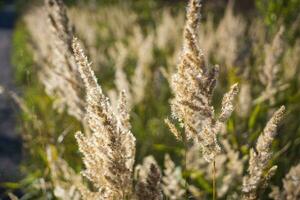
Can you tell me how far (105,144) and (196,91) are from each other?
0.36 meters

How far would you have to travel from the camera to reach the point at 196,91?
176cm

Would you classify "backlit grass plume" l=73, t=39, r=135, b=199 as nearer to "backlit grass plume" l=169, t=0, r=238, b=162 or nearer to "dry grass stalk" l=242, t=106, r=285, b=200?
"backlit grass plume" l=169, t=0, r=238, b=162

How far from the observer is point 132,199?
6.42ft

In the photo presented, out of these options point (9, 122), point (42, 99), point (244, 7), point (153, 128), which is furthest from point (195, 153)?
point (244, 7)

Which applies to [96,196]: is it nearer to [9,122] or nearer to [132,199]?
[132,199]

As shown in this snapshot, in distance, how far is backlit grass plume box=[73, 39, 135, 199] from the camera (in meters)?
1.68

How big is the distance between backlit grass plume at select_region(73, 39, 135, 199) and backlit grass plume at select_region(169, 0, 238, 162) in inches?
9.2

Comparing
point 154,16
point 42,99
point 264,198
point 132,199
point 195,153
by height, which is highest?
point 154,16

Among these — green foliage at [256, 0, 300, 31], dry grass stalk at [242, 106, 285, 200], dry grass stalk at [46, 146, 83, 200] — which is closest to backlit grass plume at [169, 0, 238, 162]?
dry grass stalk at [242, 106, 285, 200]

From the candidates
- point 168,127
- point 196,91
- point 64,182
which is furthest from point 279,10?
point 196,91

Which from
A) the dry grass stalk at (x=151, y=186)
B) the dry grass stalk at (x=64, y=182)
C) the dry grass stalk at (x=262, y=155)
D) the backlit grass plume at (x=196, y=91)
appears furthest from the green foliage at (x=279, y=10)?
the dry grass stalk at (x=151, y=186)

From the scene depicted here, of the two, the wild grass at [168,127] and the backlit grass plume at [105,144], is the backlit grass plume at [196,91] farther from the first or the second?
the backlit grass plume at [105,144]

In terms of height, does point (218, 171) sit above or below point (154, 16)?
below

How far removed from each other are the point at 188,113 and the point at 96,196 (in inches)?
20.2
